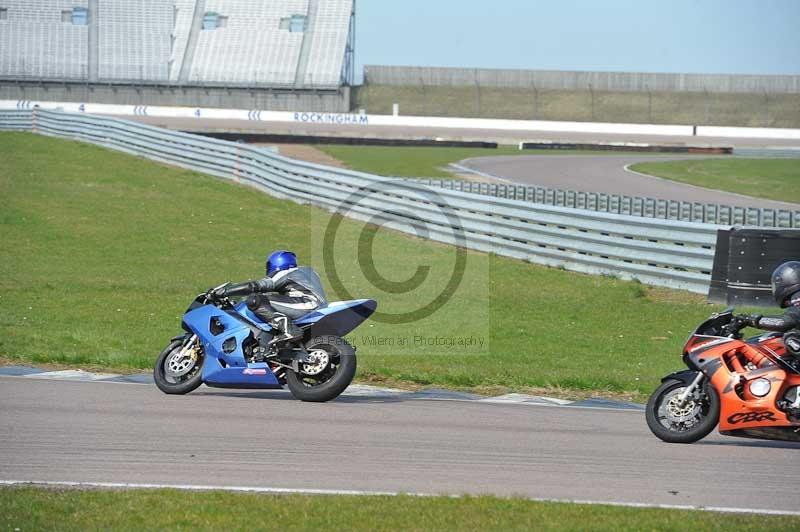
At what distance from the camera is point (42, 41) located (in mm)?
70875

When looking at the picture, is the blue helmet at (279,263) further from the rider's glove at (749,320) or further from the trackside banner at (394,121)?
the trackside banner at (394,121)

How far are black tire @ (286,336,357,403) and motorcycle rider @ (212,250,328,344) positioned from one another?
34 cm

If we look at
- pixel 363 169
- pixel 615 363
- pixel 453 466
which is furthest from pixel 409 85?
pixel 453 466

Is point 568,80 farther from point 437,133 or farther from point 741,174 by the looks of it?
point 741,174

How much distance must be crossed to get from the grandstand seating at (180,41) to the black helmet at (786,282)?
212 ft

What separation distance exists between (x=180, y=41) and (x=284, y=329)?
67.1 m

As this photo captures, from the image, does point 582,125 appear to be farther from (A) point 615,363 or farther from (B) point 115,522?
(B) point 115,522

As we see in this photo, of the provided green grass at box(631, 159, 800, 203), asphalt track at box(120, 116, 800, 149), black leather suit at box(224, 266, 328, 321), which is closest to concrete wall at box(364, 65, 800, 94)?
asphalt track at box(120, 116, 800, 149)

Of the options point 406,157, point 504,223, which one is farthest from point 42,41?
point 504,223

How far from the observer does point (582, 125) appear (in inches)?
2633

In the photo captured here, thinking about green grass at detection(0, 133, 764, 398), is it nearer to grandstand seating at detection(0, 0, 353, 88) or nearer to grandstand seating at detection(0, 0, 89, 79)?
grandstand seating at detection(0, 0, 89, 79)

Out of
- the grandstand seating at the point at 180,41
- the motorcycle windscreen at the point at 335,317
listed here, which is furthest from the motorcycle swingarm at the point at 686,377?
the grandstand seating at the point at 180,41

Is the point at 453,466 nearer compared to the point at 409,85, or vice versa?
the point at 453,466

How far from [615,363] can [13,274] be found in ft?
34.8
